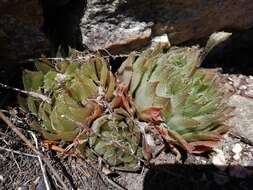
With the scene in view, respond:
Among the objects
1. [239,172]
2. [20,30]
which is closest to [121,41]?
[20,30]

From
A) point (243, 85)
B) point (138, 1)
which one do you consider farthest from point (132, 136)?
point (243, 85)

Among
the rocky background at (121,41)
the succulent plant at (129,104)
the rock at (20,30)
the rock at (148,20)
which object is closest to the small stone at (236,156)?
the rocky background at (121,41)

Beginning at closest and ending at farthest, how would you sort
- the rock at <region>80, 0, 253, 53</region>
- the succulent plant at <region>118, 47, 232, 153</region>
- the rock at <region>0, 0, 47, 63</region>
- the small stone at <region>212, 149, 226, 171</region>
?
the rock at <region>0, 0, 47, 63</region> < the succulent plant at <region>118, 47, 232, 153</region> < the rock at <region>80, 0, 253, 53</region> < the small stone at <region>212, 149, 226, 171</region>

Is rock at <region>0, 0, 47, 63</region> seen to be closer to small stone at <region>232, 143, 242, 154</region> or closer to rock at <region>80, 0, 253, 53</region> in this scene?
rock at <region>80, 0, 253, 53</region>

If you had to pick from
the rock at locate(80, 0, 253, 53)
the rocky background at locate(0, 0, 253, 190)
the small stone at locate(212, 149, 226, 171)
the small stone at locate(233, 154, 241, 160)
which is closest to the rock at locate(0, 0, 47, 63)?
the rocky background at locate(0, 0, 253, 190)

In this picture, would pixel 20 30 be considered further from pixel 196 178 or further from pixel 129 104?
pixel 196 178
